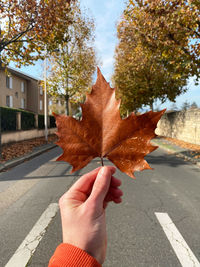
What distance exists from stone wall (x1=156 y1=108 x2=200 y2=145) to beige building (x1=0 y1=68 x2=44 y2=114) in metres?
18.1

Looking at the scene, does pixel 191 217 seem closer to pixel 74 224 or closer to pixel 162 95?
pixel 74 224

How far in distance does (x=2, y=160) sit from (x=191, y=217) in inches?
291

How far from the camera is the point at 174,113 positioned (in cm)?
1700

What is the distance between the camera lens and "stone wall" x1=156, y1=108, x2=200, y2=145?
1293 centimetres

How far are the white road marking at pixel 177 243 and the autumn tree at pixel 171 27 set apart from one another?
6346 mm

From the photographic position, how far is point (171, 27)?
23.0 feet

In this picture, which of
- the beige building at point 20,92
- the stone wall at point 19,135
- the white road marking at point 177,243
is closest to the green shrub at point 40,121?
the stone wall at point 19,135

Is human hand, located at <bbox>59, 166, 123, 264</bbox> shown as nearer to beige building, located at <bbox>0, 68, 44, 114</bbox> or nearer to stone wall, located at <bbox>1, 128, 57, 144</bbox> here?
stone wall, located at <bbox>1, 128, 57, 144</bbox>

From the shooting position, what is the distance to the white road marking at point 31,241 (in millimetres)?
2270

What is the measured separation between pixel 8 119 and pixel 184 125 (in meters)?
13.6

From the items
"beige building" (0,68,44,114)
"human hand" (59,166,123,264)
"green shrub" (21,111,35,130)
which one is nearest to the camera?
"human hand" (59,166,123,264)

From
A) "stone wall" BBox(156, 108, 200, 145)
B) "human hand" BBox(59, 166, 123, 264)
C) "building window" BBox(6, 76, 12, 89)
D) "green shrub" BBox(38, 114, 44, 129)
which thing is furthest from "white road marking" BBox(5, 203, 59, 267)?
"building window" BBox(6, 76, 12, 89)

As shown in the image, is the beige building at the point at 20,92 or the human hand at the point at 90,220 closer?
the human hand at the point at 90,220

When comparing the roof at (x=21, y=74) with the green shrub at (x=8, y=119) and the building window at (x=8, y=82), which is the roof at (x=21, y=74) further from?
the green shrub at (x=8, y=119)
